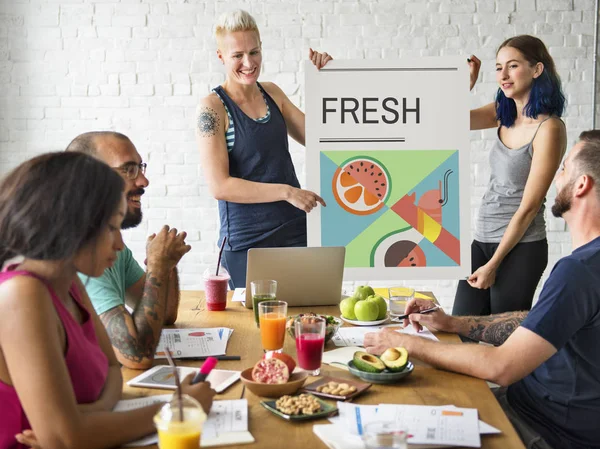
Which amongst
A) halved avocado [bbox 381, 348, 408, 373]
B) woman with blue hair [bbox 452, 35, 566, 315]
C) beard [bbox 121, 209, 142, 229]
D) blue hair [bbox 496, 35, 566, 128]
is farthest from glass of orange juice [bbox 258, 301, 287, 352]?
blue hair [bbox 496, 35, 566, 128]

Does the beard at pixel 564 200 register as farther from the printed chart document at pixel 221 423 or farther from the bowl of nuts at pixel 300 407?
the printed chart document at pixel 221 423

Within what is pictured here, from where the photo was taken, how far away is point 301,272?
7.55 feet

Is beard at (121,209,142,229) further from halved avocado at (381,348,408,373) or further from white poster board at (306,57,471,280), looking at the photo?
white poster board at (306,57,471,280)

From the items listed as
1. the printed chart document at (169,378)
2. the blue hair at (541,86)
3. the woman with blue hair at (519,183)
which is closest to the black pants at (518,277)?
the woman with blue hair at (519,183)

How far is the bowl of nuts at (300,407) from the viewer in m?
1.35

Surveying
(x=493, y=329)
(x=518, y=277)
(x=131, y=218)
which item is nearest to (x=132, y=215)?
(x=131, y=218)

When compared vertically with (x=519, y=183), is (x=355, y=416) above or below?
below

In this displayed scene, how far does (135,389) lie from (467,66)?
2075mm

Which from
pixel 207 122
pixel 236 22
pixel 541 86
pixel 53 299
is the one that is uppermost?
pixel 236 22

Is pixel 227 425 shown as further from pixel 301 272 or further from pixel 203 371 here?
pixel 301 272

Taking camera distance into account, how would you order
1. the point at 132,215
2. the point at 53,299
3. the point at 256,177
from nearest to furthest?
the point at 53,299 → the point at 132,215 → the point at 256,177

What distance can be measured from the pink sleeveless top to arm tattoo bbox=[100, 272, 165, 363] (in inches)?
6.2

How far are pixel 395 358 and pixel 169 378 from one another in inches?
20.6

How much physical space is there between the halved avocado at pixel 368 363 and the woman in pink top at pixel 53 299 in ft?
1.30
